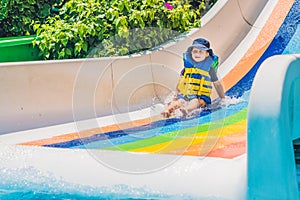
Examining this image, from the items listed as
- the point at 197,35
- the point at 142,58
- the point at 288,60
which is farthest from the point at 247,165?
the point at 197,35

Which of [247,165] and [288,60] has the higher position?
[288,60]

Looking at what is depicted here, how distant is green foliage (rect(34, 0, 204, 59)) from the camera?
15.8 feet

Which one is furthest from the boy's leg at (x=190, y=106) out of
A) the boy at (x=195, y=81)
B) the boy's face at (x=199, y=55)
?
the boy's face at (x=199, y=55)

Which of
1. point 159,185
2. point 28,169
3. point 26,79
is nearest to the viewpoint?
point 159,185

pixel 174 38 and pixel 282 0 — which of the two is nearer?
pixel 174 38

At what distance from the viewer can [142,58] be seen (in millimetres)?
4945

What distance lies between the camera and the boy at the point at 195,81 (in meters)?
4.52

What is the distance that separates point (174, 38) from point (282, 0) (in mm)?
2575

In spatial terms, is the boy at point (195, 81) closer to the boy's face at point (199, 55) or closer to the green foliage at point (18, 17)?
the boy's face at point (199, 55)

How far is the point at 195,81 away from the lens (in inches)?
178

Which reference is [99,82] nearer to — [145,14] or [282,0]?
[145,14]

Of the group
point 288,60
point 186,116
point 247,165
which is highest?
point 288,60

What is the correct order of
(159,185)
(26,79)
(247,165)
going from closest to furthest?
(247,165) → (159,185) → (26,79)

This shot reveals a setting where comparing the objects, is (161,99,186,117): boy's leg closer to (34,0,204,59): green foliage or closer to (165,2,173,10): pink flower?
(34,0,204,59): green foliage
